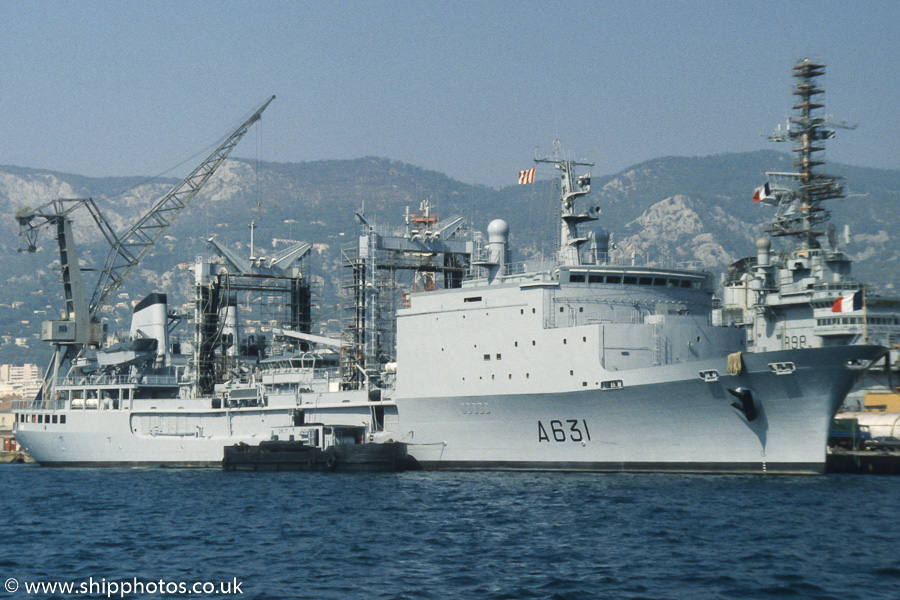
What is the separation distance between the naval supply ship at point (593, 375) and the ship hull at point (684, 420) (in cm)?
4

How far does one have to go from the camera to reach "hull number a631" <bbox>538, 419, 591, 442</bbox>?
109 ft

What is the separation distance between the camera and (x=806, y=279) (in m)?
51.8

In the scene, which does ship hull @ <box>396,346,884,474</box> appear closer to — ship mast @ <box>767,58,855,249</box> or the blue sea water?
the blue sea water

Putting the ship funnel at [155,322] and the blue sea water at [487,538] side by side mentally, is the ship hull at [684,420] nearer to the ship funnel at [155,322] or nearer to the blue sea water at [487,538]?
the blue sea water at [487,538]

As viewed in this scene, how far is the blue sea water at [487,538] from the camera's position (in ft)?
60.9

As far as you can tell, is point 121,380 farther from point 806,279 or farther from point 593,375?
point 806,279

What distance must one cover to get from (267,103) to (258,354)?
14.9 m

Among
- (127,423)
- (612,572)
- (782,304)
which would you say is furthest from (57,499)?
(782,304)

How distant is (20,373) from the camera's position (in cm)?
19862

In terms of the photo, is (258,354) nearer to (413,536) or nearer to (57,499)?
(57,499)

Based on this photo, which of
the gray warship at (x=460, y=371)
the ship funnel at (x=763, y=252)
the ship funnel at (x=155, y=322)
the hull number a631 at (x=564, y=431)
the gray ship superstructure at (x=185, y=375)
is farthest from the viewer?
the ship funnel at (x=763, y=252)

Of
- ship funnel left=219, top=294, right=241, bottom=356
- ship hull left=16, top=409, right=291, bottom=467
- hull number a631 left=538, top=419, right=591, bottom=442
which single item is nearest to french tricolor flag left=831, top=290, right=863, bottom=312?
hull number a631 left=538, top=419, right=591, bottom=442

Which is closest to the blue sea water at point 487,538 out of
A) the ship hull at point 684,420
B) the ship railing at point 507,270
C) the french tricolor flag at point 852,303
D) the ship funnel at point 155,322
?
the ship hull at point 684,420

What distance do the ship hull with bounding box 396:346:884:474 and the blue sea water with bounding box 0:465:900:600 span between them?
0.75 meters
